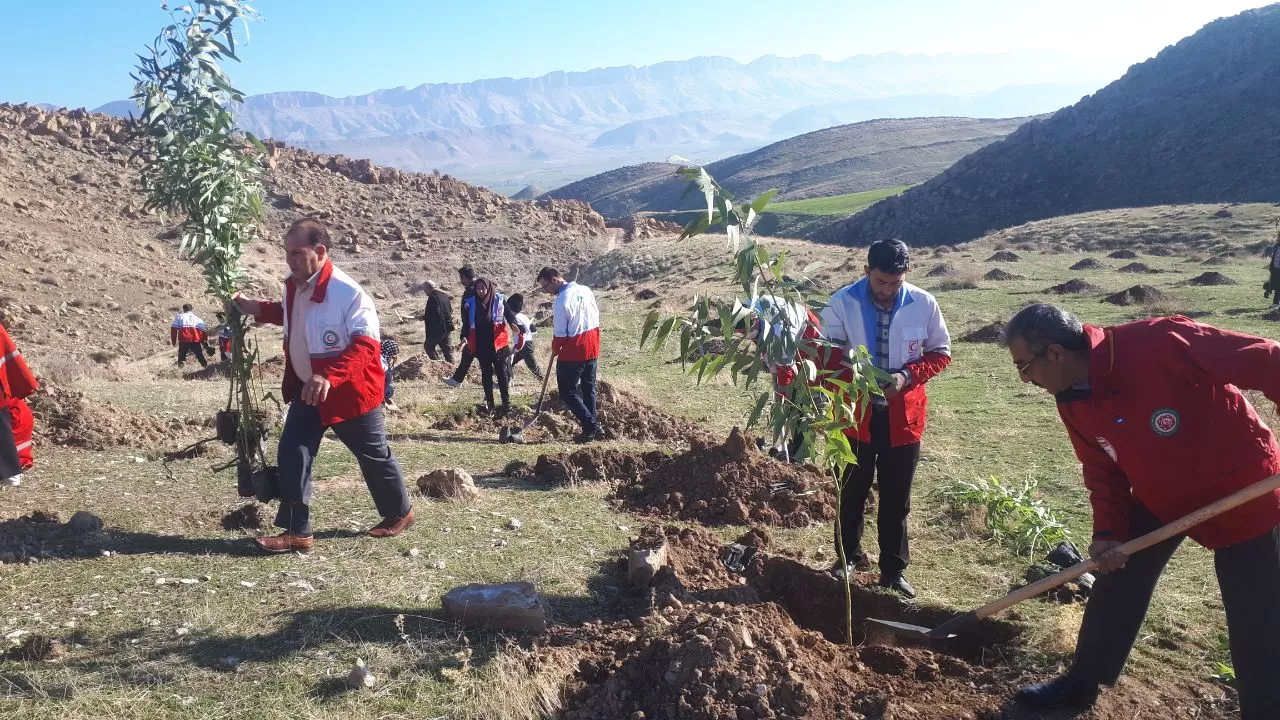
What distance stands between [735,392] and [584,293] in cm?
386

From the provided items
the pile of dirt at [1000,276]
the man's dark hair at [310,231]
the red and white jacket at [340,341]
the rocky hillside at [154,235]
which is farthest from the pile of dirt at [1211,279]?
the man's dark hair at [310,231]

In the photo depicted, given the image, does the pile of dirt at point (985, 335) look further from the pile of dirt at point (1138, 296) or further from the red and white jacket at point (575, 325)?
the red and white jacket at point (575, 325)

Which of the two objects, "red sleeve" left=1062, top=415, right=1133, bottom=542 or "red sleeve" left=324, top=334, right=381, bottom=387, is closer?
"red sleeve" left=1062, top=415, right=1133, bottom=542

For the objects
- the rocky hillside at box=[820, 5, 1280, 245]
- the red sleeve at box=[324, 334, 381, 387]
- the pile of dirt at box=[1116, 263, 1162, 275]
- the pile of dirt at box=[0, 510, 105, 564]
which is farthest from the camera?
the rocky hillside at box=[820, 5, 1280, 245]

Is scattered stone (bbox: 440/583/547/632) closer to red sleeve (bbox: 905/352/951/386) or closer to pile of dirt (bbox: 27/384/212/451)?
red sleeve (bbox: 905/352/951/386)

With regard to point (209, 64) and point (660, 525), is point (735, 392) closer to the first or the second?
point (660, 525)

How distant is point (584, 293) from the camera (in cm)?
816

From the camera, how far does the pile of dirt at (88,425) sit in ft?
23.1

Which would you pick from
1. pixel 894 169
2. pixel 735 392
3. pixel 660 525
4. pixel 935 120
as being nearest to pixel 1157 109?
pixel 894 169

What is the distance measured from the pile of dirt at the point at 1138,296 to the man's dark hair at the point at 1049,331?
14923mm

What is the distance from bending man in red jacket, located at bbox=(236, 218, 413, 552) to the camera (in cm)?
447

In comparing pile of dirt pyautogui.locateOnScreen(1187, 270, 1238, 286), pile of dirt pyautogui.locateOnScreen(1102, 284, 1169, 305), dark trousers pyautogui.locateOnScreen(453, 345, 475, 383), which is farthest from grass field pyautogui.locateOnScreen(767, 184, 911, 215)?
dark trousers pyautogui.locateOnScreen(453, 345, 475, 383)

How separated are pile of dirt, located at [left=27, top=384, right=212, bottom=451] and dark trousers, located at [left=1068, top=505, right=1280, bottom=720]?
22.4 ft

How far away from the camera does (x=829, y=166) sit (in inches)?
4296
